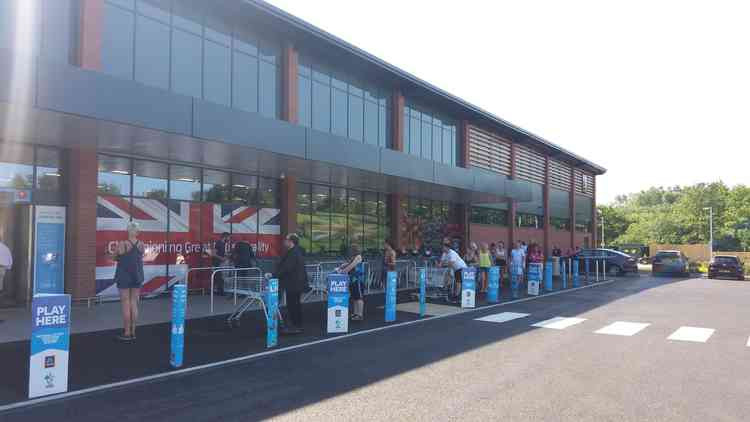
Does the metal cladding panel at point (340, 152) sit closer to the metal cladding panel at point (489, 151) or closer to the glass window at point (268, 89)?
the glass window at point (268, 89)

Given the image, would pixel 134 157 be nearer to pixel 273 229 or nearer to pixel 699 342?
pixel 273 229

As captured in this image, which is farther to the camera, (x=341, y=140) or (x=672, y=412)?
(x=341, y=140)

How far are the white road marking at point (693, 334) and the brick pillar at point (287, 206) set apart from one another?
39.4ft

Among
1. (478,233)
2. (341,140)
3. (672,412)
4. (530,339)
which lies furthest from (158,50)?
(478,233)

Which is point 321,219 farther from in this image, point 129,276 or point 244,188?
point 129,276

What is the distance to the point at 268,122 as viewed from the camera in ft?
42.2

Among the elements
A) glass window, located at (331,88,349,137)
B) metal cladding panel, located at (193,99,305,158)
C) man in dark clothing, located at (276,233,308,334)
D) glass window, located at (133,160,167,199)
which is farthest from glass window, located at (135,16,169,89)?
glass window, located at (331,88,349,137)

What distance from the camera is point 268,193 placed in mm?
18359

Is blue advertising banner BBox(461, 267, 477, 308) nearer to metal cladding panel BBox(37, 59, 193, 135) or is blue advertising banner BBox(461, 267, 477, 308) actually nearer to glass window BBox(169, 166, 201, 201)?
metal cladding panel BBox(37, 59, 193, 135)

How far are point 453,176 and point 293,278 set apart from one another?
11.6m

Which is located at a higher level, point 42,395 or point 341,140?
point 341,140

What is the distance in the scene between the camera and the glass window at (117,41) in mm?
13430

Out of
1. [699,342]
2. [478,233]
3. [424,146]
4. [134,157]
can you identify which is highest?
[424,146]

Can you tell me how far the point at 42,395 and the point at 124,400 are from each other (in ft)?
3.10
